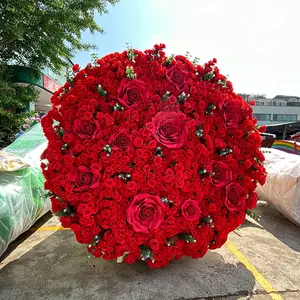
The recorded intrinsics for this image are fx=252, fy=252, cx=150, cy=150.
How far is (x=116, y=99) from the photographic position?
250cm

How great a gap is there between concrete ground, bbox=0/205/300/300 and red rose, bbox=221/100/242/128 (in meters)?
1.57

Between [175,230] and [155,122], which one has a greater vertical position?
[155,122]

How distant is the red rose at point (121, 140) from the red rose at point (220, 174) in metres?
0.88

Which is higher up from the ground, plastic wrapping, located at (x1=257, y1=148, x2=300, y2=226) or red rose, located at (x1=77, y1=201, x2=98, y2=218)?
red rose, located at (x1=77, y1=201, x2=98, y2=218)

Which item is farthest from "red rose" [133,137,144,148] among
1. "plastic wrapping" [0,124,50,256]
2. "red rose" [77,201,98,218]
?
"plastic wrapping" [0,124,50,256]

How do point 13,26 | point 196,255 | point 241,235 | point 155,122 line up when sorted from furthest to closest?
point 13,26 → point 241,235 → point 196,255 → point 155,122

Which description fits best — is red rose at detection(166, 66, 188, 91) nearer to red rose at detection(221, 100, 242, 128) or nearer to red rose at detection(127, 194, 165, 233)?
red rose at detection(221, 100, 242, 128)

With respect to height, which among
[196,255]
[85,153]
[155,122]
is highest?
[155,122]

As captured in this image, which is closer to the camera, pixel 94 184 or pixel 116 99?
pixel 94 184

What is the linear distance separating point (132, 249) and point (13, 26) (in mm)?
6528

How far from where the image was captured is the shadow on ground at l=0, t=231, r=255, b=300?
89.6 inches

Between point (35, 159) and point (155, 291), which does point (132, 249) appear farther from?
point (35, 159)

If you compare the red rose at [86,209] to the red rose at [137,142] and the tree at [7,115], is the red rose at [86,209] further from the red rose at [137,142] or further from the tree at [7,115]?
the tree at [7,115]

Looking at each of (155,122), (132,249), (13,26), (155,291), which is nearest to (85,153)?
(155,122)
